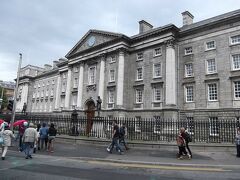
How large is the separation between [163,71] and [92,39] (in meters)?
16.0

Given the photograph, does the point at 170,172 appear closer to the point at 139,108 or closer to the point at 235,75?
the point at 235,75

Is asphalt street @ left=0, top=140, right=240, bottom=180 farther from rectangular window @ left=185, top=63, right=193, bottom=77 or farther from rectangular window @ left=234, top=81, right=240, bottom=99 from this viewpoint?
rectangular window @ left=185, top=63, right=193, bottom=77

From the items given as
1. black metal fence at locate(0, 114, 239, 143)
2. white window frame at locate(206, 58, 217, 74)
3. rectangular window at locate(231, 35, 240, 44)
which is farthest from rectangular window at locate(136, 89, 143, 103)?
rectangular window at locate(231, 35, 240, 44)

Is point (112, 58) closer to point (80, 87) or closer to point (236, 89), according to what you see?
point (80, 87)

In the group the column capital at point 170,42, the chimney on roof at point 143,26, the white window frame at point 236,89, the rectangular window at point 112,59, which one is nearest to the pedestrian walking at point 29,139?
the white window frame at point 236,89

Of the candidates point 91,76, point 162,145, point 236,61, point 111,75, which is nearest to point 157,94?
point 111,75

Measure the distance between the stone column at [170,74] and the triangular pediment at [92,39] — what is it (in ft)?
28.4

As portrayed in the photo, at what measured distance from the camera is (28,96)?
65.9 metres

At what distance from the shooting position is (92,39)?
40.9 m

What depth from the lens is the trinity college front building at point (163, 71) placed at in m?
26.9

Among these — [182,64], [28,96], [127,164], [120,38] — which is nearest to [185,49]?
[182,64]

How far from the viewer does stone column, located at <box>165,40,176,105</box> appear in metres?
29.4

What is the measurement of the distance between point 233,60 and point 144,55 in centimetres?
1272

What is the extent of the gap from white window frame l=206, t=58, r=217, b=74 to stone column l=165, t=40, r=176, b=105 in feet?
14.0
